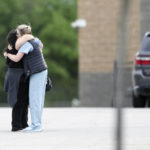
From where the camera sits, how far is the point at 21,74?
11.6 m

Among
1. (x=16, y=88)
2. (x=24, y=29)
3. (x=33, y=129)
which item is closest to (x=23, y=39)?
(x=24, y=29)

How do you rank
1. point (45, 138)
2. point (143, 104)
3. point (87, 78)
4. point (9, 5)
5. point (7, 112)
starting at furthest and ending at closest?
1. point (9, 5)
2. point (87, 78)
3. point (143, 104)
4. point (7, 112)
5. point (45, 138)

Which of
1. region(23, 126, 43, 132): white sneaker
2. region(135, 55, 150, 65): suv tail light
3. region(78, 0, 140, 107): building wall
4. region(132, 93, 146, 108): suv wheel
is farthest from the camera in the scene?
region(78, 0, 140, 107): building wall

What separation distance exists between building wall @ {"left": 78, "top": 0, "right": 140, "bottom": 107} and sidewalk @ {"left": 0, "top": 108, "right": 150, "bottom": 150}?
52.9 feet

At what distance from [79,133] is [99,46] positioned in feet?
71.9

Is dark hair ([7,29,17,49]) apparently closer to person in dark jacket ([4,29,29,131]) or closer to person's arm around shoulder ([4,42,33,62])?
person in dark jacket ([4,29,29,131])

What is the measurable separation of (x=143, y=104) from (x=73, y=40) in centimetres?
4886

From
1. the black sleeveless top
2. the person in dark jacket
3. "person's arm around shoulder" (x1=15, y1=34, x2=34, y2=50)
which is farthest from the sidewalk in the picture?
"person's arm around shoulder" (x1=15, y1=34, x2=34, y2=50)

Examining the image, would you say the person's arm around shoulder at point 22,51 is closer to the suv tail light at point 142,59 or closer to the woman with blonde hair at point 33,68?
the woman with blonde hair at point 33,68

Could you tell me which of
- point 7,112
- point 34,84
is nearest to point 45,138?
point 34,84

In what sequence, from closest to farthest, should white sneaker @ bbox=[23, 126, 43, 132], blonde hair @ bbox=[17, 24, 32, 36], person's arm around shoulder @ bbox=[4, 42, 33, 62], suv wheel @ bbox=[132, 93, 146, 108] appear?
1. person's arm around shoulder @ bbox=[4, 42, 33, 62]
2. blonde hair @ bbox=[17, 24, 32, 36]
3. white sneaker @ bbox=[23, 126, 43, 132]
4. suv wheel @ bbox=[132, 93, 146, 108]

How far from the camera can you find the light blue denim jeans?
11.5 meters

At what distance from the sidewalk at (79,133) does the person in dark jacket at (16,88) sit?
11.1 inches

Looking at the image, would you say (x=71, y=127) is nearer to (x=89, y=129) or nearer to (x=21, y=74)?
(x=89, y=129)
